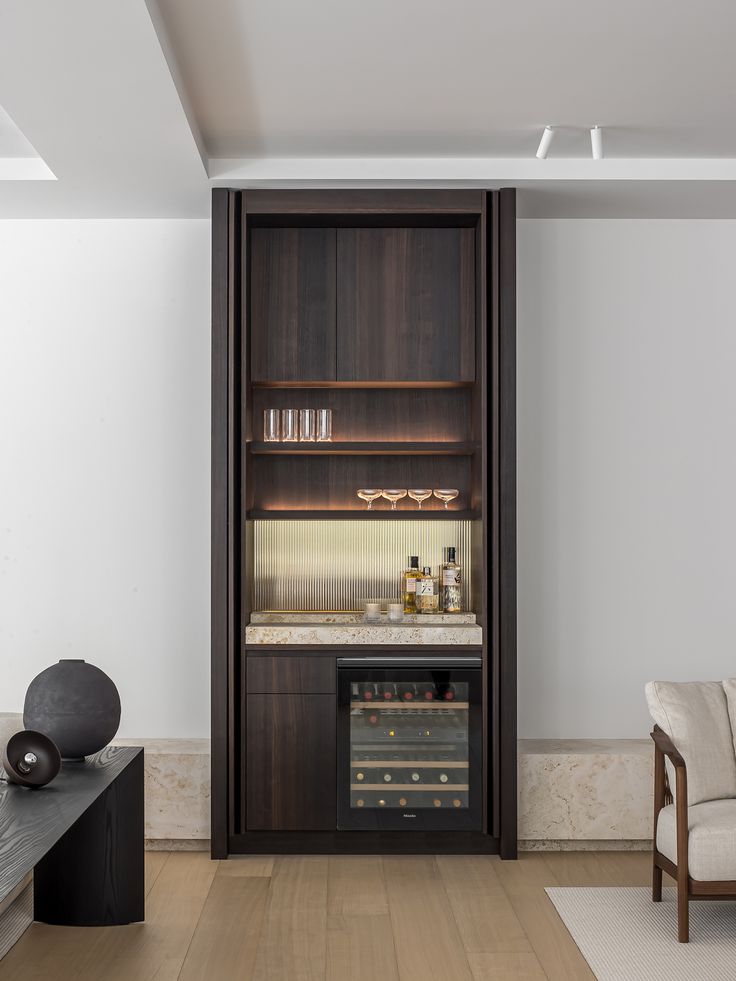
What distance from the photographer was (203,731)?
4.64m

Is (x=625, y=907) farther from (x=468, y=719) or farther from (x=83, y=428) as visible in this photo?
(x=83, y=428)

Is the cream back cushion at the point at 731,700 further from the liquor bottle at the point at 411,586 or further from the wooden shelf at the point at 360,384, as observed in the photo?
the wooden shelf at the point at 360,384

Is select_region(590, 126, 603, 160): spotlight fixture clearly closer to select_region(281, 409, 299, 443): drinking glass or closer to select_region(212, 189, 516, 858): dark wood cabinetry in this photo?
select_region(212, 189, 516, 858): dark wood cabinetry

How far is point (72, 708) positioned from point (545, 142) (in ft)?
9.30

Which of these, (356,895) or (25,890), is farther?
(356,895)

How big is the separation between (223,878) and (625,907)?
1597mm

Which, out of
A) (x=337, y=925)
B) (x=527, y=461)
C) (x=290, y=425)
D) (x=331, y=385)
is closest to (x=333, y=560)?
(x=290, y=425)

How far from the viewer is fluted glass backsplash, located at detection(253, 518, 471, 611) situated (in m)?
4.57

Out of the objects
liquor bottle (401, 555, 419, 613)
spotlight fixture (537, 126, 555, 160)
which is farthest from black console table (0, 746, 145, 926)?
spotlight fixture (537, 126, 555, 160)

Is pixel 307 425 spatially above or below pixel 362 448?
above

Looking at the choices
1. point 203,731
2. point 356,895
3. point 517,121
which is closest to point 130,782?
point 356,895

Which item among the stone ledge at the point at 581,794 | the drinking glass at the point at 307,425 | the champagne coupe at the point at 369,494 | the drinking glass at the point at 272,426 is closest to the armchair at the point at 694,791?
the stone ledge at the point at 581,794

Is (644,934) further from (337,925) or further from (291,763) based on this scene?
(291,763)

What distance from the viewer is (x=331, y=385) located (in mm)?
4367
